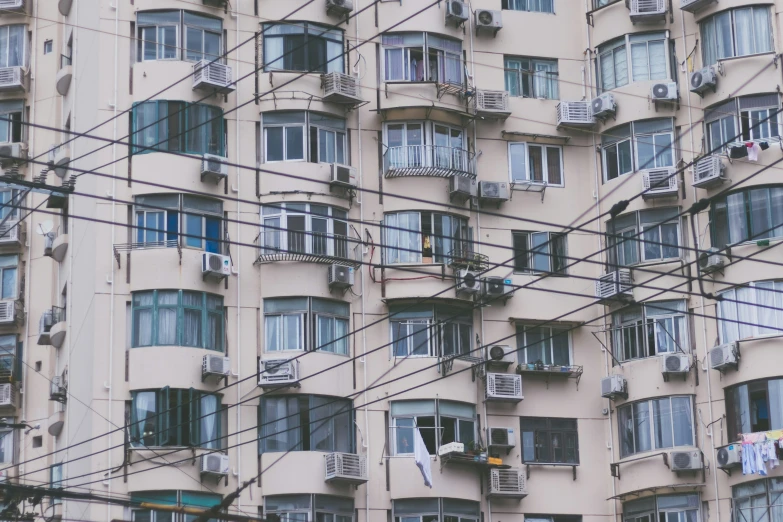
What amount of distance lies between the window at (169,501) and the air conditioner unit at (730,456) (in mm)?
11607

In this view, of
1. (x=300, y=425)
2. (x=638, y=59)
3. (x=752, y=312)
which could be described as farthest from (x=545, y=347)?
(x=638, y=59)

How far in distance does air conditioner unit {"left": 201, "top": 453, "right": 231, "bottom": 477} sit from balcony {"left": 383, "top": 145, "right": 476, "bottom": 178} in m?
8.45

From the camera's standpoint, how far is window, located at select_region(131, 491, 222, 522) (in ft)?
124

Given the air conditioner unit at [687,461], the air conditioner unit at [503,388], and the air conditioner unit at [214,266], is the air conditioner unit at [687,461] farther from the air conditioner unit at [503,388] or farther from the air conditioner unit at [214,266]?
the air conditioner unit at [214,266]

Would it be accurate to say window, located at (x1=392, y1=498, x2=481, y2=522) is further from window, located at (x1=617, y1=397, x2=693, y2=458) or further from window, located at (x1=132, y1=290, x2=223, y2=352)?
window, located at (x1=132, y1=290, x2=223, y2=352)

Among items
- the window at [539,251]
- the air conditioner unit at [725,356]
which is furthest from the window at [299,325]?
the air conditioner unit at [725,356]

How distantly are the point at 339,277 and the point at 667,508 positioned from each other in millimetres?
9500

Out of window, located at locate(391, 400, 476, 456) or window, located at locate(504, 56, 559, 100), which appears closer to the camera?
window, located at locate(391, 400, 476, 456)

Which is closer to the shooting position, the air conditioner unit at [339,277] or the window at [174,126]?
the air conditioner unit at [339,277]

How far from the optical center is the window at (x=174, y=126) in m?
40.7

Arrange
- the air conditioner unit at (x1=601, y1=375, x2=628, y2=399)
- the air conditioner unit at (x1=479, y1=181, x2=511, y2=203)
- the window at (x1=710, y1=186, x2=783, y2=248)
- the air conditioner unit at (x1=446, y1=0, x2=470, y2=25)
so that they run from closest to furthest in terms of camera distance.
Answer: the window at (x1=710, y1=186, x2=783, y2=248) < the air conditioner unit at (x1=601, y1=375, x2=628, y2=399) < the air conditioner unit at (x1=479, y1=181, x2=511, y2=203) < the air conditioner unit at (x1=446, y1=0, x2=470, y2=25)

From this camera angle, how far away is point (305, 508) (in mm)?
38812

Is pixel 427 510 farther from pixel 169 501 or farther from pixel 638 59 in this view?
pixel 638 59

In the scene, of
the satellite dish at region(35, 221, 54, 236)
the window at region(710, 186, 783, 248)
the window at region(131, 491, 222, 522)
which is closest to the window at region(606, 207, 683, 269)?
the window at region(710, 186, 783, 248)
